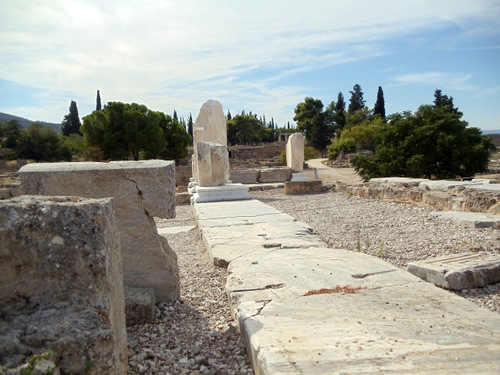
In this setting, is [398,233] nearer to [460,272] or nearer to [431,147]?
[460,272]

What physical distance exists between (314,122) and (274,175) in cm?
2471

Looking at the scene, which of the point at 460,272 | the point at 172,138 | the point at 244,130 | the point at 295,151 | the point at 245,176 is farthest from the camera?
the point at 244,130

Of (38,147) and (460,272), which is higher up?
(38,147)

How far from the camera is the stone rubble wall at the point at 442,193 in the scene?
6010mm

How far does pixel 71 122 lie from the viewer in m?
42.6

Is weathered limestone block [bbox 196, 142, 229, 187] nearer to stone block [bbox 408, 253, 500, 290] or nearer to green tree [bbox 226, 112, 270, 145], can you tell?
stone block [bbox 408, 253, 500, 290]

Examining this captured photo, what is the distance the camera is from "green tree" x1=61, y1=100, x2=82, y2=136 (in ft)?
138

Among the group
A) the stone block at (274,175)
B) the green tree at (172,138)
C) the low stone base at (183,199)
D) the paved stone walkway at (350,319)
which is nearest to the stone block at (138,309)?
the paved stone walkway at (350,319)

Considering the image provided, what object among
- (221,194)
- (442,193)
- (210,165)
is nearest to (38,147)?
(210,165)

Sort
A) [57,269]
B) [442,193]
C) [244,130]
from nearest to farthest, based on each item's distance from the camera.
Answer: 1. [57,269]
2. [442,193]
3. [244,130]

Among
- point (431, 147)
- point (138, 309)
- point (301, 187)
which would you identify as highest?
point (431, 147)

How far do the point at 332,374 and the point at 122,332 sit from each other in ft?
3.24

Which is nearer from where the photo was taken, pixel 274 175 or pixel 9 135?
pixel 274 175

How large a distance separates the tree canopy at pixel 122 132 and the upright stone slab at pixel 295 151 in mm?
11713
